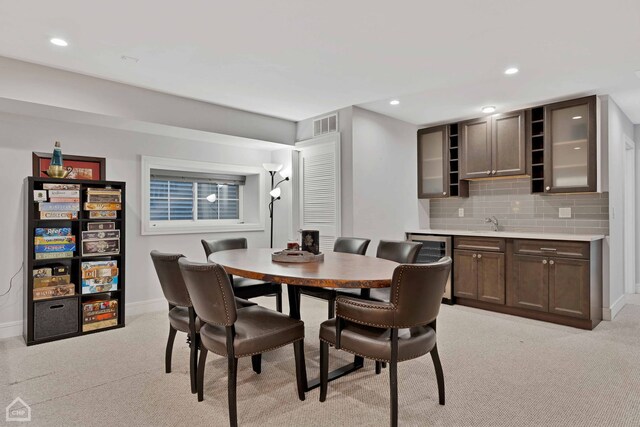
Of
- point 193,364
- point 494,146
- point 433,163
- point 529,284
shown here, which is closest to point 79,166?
point 193,364

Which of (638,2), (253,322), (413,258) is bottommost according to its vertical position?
(253,322)

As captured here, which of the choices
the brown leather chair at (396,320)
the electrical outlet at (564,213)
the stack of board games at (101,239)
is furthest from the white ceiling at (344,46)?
the brown leather chair at (396,320)

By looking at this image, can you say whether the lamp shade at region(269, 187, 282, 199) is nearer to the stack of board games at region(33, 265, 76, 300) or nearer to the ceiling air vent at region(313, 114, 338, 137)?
the ceiling air vent at region(313, 114, 338, 137)

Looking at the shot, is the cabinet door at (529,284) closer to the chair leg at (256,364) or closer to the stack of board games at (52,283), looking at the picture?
the chair leg at (256,364)

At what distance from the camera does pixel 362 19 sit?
2.49 m

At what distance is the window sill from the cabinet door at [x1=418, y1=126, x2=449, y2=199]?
2.43 meters

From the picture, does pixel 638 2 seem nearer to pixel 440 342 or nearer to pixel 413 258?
pixel 413 258

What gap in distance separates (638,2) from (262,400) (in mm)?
3306

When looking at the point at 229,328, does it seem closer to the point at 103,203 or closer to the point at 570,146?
the point at 103,203

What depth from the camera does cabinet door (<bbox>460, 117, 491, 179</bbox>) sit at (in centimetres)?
471

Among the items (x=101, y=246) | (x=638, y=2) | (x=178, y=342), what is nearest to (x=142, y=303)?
(x=101, y=246)

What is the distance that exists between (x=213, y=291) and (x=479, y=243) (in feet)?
11.4

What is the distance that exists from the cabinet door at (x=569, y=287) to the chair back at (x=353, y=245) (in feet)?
6.71

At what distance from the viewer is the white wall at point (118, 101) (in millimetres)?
3148
